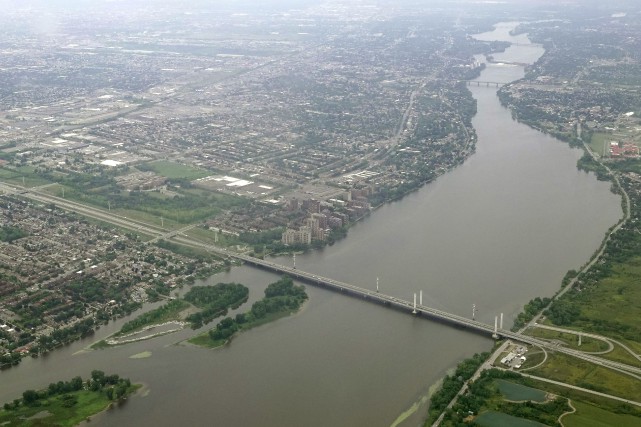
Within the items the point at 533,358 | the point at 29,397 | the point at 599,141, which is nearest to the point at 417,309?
the point at 533,358

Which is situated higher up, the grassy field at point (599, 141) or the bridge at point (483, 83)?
the bridge at point (483, 83)

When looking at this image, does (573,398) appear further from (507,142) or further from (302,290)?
(507,142)

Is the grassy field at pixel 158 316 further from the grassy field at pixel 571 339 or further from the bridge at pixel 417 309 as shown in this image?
the grassy field at pixel 571 339

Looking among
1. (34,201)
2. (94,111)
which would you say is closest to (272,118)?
(94,111)

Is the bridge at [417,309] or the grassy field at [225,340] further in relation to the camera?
the grassy field at [225,340]

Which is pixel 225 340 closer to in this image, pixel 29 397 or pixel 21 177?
pixel 29 397

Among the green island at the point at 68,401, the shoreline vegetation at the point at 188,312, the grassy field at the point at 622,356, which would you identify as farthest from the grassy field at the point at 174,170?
the grassy field at the point at 622,356
